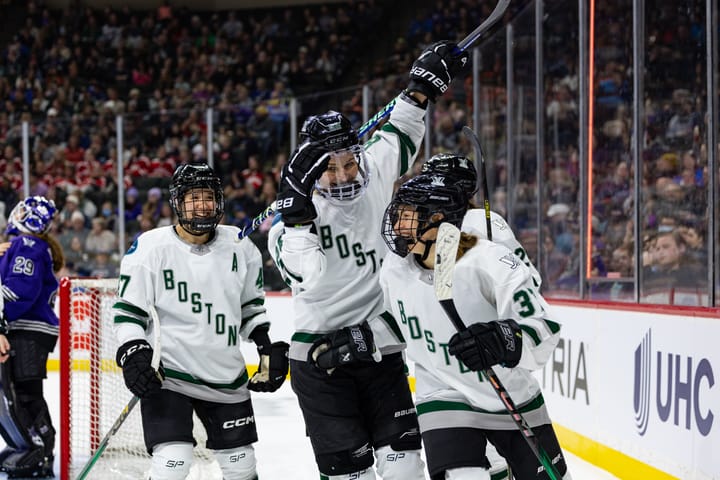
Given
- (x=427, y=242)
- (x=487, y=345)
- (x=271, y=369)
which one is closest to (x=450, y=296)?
(x=487, y=345)

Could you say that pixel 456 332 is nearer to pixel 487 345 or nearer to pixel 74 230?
pixel 487 345

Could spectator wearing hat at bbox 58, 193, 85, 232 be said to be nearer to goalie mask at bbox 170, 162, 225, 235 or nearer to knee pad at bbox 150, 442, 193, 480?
goalie mask at bbox 170, 162, 225, 235

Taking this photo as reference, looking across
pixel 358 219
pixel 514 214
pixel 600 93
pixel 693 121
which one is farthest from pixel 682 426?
pixel 514 214

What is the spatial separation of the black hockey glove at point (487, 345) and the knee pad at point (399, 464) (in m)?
0.67

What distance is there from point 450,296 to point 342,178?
64 centimetres

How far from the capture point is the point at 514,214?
6105 mm

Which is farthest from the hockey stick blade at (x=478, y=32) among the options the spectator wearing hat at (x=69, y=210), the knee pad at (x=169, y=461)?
the spectator wearing hat at (x=69, y=210)

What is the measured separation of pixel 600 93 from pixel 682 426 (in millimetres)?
1930

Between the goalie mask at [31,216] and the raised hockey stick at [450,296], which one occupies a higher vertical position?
the goalie mask at [31,216]

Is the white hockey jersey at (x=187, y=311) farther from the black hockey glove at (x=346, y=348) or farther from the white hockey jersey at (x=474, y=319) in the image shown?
the white hockey jersey at (x=474, y=319)

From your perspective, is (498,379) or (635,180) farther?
(635,180)

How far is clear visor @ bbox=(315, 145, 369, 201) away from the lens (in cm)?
267

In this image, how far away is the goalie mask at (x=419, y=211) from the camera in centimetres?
230

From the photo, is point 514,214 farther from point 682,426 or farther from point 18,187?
point 18,187
